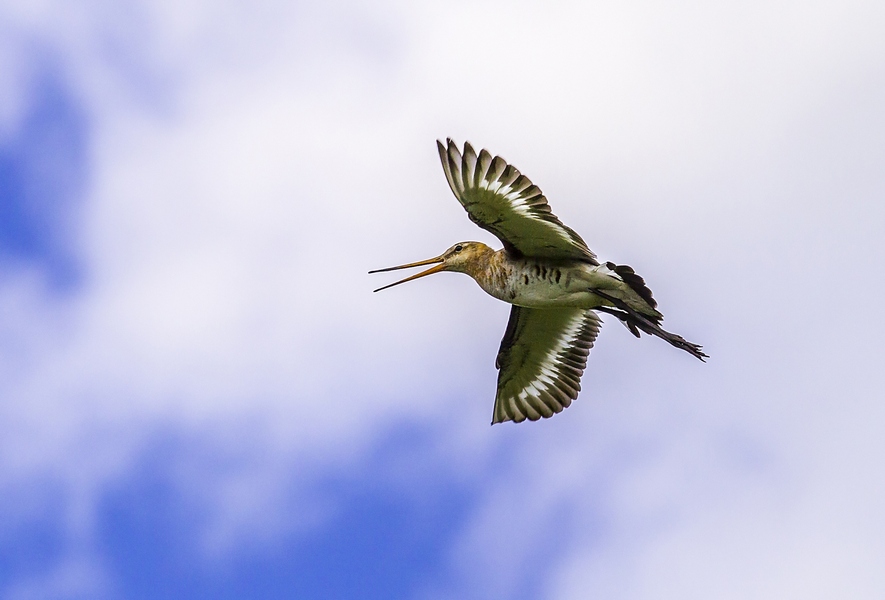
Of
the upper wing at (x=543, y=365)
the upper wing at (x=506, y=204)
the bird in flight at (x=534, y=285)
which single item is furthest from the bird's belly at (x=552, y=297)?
the upper wing at (x=543, y=365)

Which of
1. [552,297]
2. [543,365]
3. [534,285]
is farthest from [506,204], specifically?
[543,365]

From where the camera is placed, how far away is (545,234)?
12.2 metres

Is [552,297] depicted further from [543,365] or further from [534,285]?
[543,365]

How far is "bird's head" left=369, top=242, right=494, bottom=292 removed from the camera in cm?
1356

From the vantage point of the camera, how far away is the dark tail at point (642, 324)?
12336mm

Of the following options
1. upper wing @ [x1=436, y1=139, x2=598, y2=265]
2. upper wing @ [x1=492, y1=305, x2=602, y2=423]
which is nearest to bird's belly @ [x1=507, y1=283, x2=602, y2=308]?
upper wing @ [x1=436, y1=139, x2=598, y2=265]

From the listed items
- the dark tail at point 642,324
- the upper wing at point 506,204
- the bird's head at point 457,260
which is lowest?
the dark tail at point 642,324

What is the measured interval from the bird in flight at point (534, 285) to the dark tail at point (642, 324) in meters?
0.01

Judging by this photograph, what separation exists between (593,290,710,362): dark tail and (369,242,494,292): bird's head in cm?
154

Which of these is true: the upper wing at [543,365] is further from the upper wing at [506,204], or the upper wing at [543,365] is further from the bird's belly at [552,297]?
the upper wing at [506,204]

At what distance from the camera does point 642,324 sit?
41.0 feet

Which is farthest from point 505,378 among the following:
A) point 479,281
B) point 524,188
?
point 524,188

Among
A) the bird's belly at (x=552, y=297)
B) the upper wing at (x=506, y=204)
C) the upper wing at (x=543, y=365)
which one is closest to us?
the upper wing at (x=506, y=204)

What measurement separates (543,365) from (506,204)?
10.7ft
